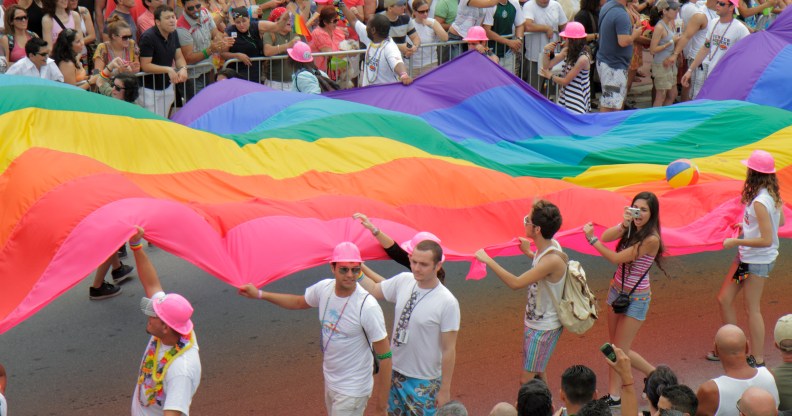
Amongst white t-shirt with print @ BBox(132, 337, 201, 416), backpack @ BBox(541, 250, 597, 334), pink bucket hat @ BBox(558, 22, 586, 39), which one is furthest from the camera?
pink bucket hat @ BBox(558, 22, 586, 39)

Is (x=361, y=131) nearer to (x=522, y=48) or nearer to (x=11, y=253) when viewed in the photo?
(x=11, y=253)

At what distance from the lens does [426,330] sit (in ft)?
22.1

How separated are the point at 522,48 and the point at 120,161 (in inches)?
286

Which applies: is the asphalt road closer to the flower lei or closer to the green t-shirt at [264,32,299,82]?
the flower lei

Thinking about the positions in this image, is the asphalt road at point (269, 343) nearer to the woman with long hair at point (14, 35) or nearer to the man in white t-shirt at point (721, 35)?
the woman with long hair at point (14, 35)

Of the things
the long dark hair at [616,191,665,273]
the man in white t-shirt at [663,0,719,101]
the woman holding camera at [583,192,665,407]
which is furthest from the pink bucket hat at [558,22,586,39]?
the long dark hair at [616,191,665,273]

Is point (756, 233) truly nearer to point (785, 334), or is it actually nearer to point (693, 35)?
point (785, 334)

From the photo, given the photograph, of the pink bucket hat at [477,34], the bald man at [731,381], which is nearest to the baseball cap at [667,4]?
the pink bucket hat at [477,34]

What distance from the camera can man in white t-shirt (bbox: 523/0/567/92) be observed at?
13859 mm

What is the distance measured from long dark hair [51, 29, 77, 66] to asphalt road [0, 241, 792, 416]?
2052 millimetres

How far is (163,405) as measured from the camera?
601 cm

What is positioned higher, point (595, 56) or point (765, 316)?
point (595, 56)

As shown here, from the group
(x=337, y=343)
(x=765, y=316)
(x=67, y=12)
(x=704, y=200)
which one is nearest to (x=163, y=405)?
(x=337, y=343)

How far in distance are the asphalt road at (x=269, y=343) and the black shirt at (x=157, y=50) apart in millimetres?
1890
